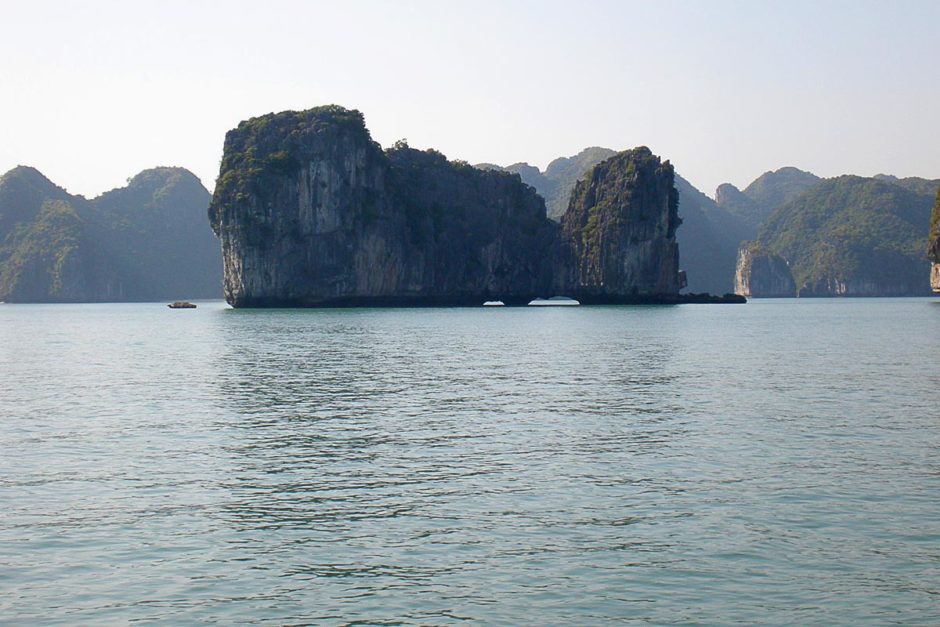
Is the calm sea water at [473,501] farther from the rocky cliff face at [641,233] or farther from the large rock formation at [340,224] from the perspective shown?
the rocky cliff face at [641,233]

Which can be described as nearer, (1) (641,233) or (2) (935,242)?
(2) (935,242)

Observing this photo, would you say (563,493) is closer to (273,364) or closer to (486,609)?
(486,609)

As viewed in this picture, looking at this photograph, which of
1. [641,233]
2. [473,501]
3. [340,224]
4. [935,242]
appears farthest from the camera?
[641,233]

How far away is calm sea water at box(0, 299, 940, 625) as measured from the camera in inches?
560

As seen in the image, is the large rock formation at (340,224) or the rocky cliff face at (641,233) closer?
the large rock formation at (340,224)

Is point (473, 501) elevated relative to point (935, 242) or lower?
lower

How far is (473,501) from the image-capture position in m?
20.1

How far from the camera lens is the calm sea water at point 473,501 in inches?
560

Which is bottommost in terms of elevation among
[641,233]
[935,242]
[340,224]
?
[935,242]

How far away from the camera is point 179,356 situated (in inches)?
2520

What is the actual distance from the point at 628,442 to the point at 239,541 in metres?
12.9

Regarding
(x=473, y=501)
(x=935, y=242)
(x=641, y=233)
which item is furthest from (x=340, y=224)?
(x=473, y=501)

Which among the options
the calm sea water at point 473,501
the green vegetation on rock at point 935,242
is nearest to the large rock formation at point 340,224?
the green vegetation on rock at point 935,242

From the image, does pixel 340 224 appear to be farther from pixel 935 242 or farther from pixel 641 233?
pixel 935 242
